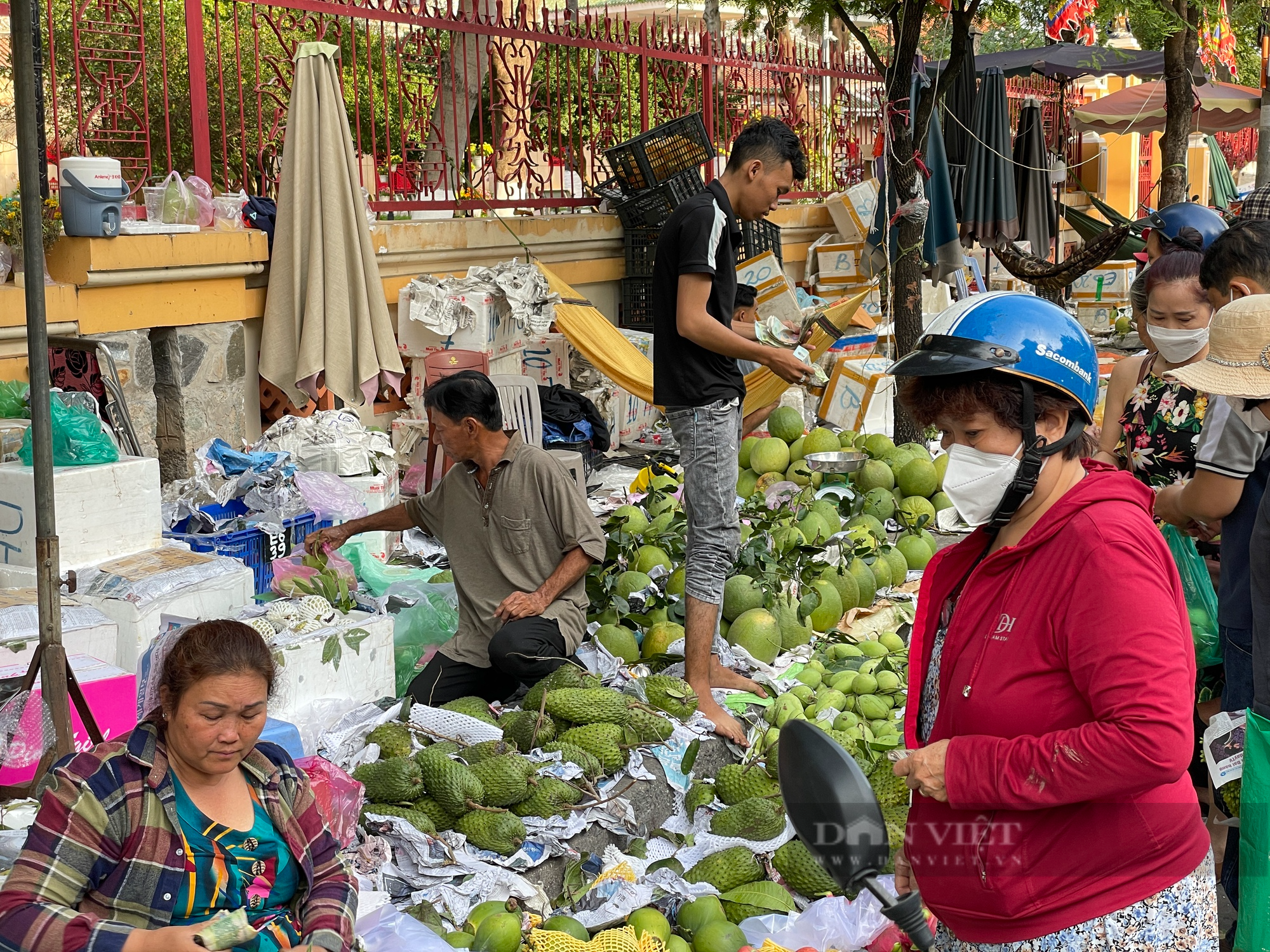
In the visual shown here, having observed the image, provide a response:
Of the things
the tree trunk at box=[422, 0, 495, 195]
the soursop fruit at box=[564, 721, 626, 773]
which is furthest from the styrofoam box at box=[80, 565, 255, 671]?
the tree trunk at box=[422, 0, 495, 195]

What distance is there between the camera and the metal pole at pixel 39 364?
2.42 m

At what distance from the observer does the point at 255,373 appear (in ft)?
22.7

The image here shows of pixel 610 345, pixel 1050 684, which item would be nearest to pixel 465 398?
pixel 1050 684

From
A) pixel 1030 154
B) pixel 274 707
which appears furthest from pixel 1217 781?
pixel 1030 154

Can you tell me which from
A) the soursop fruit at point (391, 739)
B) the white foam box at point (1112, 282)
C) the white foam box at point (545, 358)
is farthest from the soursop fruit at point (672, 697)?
the white foam box at point (1112, 282)

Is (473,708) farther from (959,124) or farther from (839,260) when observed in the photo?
(959,124)

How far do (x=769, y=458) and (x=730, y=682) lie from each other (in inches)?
99.4

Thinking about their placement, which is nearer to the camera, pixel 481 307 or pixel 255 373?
pixel 255 373

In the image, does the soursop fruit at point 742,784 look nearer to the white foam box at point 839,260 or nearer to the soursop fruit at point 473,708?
the soursop fruit at point 473,708

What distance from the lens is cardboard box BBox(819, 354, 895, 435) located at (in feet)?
28.6

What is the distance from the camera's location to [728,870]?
337cm

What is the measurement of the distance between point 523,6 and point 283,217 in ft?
10.6

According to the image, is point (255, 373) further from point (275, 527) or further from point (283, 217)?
point (275, 527)

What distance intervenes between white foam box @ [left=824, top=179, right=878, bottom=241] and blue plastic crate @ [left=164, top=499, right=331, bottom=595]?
296 inches
